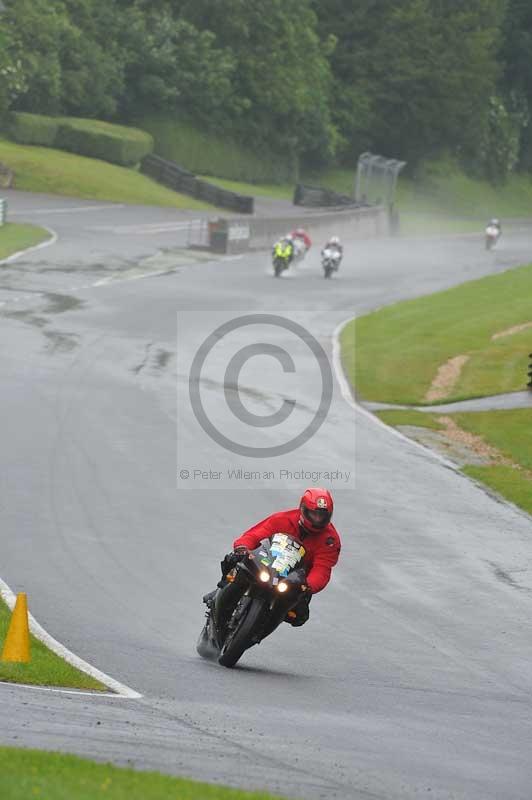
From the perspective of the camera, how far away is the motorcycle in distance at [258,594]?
1238cm

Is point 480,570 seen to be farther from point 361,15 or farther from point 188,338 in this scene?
point 361,15

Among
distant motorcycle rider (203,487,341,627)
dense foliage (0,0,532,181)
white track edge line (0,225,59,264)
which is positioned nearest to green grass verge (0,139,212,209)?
dense foliage (0,0,532,181)

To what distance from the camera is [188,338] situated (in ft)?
114

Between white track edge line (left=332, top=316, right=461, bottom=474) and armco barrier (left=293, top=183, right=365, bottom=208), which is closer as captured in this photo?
white track edge line (left=332, top=316, right=461, bottom=474)

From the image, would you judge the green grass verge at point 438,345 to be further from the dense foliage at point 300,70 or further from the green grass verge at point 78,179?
the dense foliage at point 300,70

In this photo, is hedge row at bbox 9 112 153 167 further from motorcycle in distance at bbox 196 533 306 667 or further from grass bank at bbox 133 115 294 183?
motorcycle in distance at bbox 196 533 306 667

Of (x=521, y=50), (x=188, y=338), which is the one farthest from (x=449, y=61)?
(x=188, y=338)

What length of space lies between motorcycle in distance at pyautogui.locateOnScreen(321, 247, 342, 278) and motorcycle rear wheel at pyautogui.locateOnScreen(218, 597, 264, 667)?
128 feet

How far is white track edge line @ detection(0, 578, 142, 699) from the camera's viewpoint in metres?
11.4

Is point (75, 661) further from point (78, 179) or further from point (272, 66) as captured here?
point (272, 66)

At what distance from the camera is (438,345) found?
38.4 metres

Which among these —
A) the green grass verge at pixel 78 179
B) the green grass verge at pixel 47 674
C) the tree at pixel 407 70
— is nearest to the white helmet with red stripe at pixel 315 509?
the green grass verge at pixel 47 674

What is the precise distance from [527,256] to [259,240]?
57.9ft

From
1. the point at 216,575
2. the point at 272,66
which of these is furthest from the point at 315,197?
the point at 216,575
